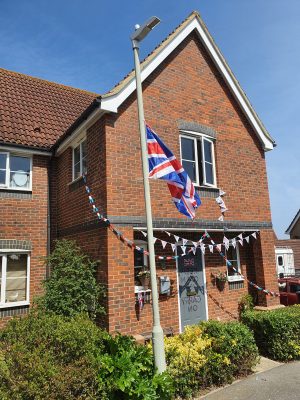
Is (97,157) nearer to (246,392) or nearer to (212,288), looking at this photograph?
(212,288)

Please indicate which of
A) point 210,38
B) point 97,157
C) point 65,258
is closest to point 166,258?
point 65,258

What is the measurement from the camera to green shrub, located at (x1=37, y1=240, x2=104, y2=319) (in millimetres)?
7858

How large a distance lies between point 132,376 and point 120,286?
2836 millimetres

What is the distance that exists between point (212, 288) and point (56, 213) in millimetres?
5469

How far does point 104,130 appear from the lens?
859cm

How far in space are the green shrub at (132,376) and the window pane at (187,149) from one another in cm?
599

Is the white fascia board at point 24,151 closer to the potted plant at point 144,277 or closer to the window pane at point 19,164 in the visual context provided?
the window pane at point 19,164

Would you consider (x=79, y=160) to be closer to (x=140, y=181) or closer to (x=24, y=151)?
(x=24, y=151)

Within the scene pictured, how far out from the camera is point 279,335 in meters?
8.23

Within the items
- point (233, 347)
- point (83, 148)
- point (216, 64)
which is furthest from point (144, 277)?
point (216, 64)

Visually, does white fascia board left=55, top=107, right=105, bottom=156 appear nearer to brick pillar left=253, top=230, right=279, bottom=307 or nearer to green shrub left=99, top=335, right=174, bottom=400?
green shrub left=99, top=335, right=174, bottom=400

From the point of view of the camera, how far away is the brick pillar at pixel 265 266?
10961mm

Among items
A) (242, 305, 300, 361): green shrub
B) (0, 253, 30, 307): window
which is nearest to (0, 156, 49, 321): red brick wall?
(0, 253, 30, 307): window

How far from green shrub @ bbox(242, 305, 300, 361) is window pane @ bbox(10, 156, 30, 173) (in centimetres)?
812
